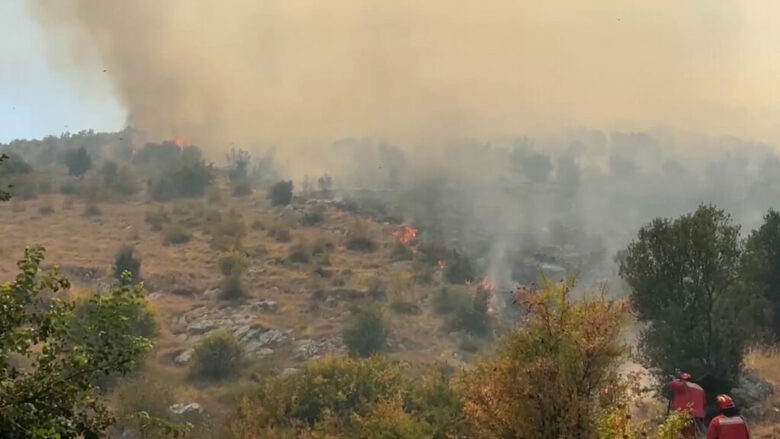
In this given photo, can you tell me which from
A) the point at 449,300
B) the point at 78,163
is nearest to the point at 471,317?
the point at 449,300

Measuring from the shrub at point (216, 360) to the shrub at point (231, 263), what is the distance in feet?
56.3

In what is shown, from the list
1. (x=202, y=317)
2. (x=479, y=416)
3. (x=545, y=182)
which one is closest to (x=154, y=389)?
(x=202, y=317)

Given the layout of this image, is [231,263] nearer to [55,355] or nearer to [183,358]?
[183,358]

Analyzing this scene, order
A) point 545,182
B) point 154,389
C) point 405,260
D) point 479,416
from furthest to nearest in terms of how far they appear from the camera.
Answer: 1. point 545,182
2. point 405,260
3. point 154,389
4. point 479,416

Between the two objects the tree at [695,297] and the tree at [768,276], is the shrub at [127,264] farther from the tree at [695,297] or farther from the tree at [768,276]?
the tree at [768,276]

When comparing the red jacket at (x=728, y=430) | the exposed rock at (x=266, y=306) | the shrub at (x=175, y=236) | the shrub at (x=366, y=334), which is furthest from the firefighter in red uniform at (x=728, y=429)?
the shrub at (x=175, y=236)

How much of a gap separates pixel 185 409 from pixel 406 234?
170 feet

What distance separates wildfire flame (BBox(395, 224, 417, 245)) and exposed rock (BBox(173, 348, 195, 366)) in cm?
3667

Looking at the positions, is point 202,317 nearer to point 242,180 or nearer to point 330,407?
point 330,407

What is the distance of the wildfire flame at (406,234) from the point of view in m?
77.7

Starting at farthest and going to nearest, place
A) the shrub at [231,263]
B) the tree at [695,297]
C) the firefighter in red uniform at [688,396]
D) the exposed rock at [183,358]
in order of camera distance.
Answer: the shrub at [231,263] < the exposed rock at [183,358] < the tree at [695,297] < the firefighter in red uniform at [688,396]

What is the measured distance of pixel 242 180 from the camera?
355 feet

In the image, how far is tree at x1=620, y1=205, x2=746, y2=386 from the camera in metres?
22.2

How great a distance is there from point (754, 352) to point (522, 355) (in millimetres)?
18417
